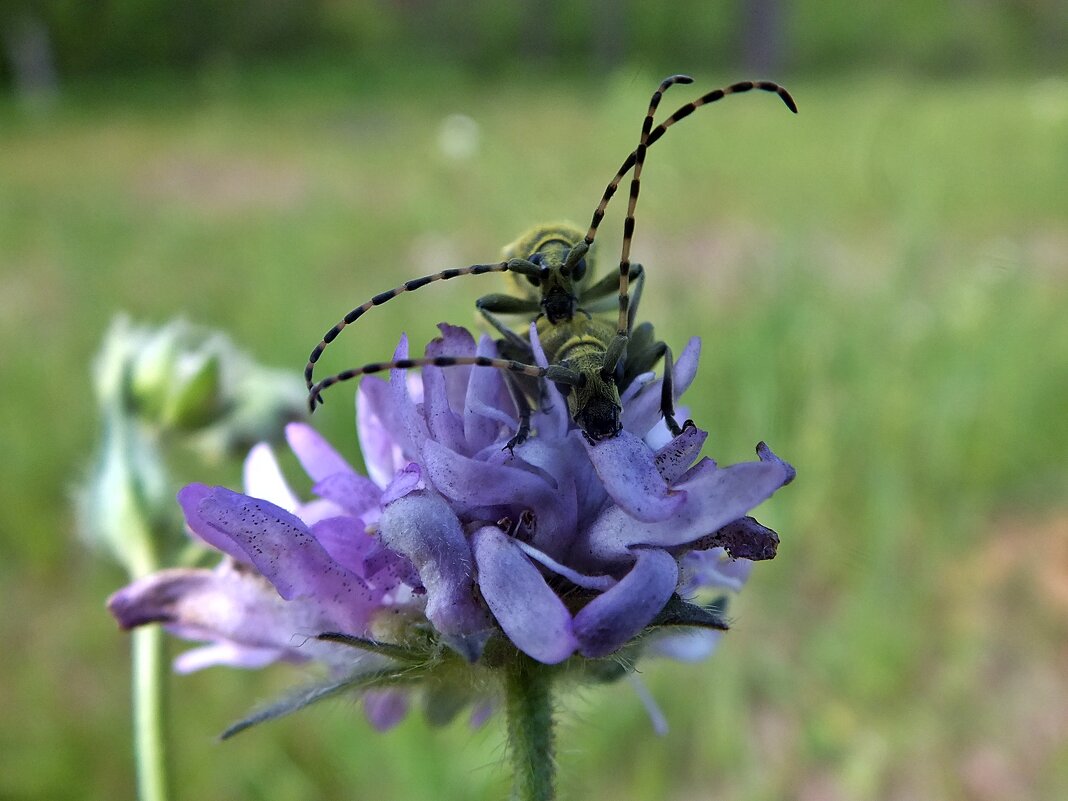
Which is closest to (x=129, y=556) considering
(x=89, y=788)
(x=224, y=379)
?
(x=224, y=379)

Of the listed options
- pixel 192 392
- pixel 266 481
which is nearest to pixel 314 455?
pixel 266 481

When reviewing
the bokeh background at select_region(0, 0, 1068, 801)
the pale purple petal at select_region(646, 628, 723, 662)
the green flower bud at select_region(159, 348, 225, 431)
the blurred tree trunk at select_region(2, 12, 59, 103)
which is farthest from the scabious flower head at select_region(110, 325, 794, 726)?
the blurred tree trunk at select_region(2, 12, 59, 103)

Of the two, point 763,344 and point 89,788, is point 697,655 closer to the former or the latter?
point 89,788

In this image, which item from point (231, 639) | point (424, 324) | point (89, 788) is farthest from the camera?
point (424, 324)

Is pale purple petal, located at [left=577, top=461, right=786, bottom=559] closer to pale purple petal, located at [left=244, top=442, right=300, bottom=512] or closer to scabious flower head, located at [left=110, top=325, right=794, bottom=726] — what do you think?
scabious flower head, located at [left=110, top=325, right=794, bottom=726]

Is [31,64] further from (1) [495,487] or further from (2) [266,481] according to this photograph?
(1) [495,487]

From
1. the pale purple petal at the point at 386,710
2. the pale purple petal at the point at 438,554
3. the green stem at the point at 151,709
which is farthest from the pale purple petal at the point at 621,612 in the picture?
the green stem at the point at 151,709

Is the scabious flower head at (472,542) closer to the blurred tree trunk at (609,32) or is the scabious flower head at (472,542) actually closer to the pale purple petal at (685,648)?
the pale purple petal at (685,648)
